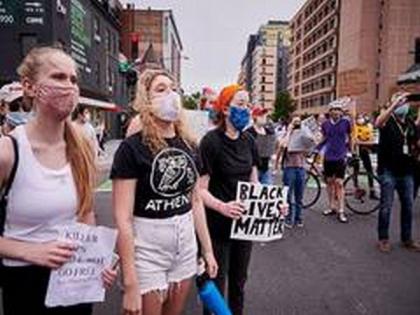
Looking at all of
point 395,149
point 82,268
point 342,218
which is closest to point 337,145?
point 342,218

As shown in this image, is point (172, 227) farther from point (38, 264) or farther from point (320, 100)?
point (320, 100)

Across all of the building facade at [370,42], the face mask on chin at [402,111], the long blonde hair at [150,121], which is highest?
the building facade at [370,42]

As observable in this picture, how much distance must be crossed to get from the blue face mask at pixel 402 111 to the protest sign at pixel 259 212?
3.58m

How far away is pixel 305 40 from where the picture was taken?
127500 mm

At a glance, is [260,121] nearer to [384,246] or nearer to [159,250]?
[384,246]

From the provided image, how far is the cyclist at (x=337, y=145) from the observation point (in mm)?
9242

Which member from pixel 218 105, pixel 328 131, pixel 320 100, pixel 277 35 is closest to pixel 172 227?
pixel 218 105

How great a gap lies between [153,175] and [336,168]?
7.02 metres

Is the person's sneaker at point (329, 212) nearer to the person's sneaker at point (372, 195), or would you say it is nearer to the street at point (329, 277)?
the street at point (329, 277)

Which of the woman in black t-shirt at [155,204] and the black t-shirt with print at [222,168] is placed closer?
the woman in black t-shirt at [155,204]

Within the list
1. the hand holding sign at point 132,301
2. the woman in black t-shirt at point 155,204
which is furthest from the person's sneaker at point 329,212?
the hand holding sign at point 132,301

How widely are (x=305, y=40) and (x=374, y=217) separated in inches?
4828

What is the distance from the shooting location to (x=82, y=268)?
2357 millimetres

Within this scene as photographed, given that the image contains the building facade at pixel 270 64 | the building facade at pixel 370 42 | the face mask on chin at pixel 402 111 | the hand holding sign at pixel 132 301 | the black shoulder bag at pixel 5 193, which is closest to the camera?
the black shoulder bag at pixel 5 193
